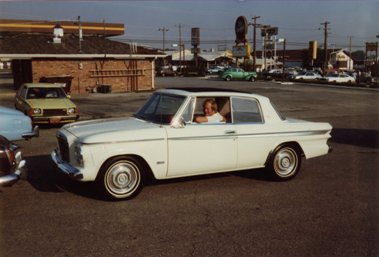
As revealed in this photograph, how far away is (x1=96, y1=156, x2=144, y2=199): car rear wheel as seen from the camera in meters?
5.91

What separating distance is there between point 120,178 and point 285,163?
2996mm

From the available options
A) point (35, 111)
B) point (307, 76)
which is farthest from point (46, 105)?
point (307, 76)

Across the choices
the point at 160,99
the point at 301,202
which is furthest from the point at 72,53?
the point at 301,202

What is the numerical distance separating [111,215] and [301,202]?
9.07 ft

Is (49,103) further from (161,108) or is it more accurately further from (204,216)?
(204,216)

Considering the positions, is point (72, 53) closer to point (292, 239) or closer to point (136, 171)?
point (136, 171)

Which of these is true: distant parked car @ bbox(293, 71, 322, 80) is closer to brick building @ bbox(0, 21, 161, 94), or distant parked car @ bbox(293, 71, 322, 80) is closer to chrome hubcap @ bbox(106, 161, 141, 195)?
brick building @ bbox(0, 21, 161, 94)

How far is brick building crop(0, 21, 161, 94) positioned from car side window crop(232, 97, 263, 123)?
21.9m

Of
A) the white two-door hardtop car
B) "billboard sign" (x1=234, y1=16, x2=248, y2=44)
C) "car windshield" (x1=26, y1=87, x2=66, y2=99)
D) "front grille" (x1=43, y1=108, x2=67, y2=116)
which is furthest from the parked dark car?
"billboard sign" (x1=234, y1=16, x2=248, y2=44)

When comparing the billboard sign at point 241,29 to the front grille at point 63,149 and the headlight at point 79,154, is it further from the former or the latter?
the headlight at point 79,154

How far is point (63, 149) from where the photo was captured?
6.42 meters

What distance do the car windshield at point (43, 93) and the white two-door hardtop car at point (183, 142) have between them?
747 centimetres

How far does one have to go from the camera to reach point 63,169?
614 cm

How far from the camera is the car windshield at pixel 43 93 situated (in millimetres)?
13625
